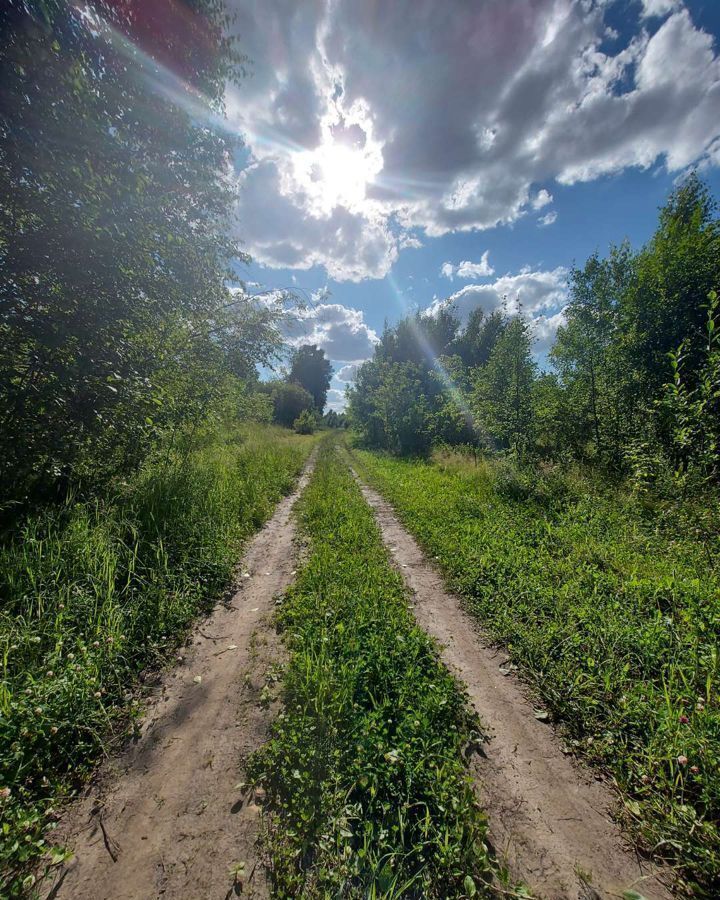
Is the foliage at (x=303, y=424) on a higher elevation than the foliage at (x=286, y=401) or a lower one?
Result: lower

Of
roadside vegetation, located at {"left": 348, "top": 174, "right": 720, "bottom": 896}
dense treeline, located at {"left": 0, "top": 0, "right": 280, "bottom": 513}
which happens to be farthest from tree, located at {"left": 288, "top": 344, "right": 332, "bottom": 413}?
dense treeline, located at {"left": 0, "top": 0, "right": 280, "bottom": 513}

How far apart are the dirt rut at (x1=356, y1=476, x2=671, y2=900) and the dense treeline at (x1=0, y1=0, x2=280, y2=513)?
18.0ft

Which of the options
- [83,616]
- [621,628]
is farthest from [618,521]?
[83,616]

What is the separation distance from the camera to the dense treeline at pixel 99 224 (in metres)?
3.53

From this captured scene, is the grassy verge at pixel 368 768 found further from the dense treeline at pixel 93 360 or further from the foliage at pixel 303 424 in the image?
the foliage at pixel 303 424

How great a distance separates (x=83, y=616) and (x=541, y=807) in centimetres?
421

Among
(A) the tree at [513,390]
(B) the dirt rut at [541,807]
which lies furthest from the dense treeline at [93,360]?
(A) the tree at [513,390]

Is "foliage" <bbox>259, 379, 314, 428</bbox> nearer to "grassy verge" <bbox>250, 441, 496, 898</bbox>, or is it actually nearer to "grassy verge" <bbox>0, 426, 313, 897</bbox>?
"grassy verge" <bbox>0, 426, 313, 897</bbox>

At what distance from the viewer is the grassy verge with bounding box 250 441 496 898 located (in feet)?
5.79

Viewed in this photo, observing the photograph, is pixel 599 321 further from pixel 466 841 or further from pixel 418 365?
pixel 418 365

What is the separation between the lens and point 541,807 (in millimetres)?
2115

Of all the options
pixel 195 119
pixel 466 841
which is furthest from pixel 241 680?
pixel 195 119

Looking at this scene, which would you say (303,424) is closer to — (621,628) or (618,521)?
(618,521)

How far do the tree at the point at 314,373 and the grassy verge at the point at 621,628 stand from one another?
52.7 m
